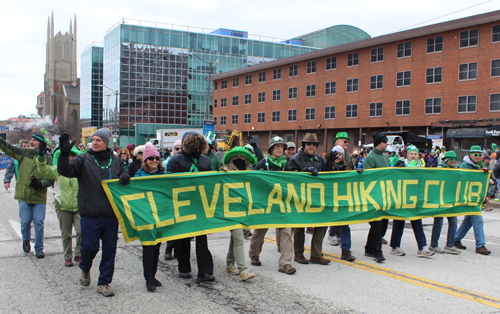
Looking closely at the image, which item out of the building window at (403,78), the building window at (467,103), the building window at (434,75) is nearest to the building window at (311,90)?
the building window at (403,78)

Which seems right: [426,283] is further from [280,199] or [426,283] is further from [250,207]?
[250,207]

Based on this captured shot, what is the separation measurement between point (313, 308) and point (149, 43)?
235 feet

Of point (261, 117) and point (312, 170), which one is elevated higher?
point (261, 117)

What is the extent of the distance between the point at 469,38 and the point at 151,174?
36.6 meters

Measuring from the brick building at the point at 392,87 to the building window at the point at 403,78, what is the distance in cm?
9

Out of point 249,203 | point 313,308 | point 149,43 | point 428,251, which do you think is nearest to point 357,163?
point 428,251

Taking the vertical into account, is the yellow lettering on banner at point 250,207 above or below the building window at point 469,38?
below

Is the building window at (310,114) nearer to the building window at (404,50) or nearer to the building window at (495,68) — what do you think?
the building window at (404,50)

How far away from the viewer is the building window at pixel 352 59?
42200 mm

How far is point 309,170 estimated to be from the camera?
638 cm

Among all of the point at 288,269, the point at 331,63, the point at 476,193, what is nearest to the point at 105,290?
the point at 288,269

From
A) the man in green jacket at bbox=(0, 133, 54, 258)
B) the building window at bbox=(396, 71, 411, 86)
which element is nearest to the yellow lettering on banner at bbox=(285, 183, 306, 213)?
the man in green jacket at bbox=(0, 133, 54, 258)

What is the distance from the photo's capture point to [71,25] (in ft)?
417

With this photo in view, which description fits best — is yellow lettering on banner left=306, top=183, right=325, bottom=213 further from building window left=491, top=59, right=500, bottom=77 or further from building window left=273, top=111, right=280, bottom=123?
building window left=273, top=111, right=280, bottom=123
